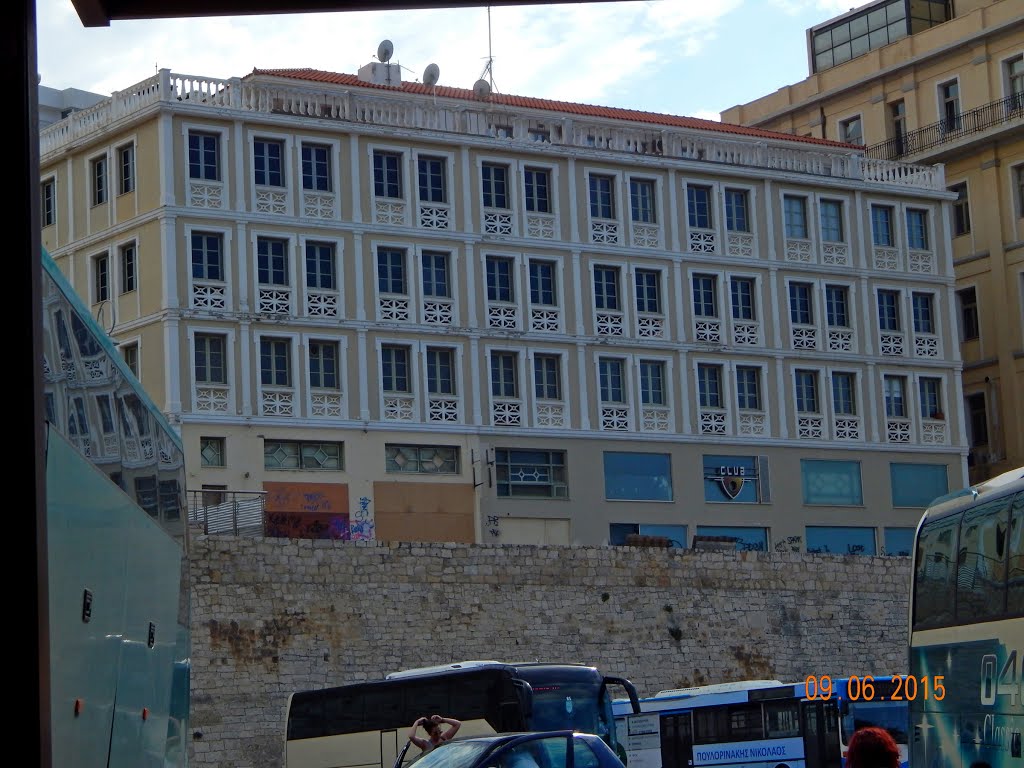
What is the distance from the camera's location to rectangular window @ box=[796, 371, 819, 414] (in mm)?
54281

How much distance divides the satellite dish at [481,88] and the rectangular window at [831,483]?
14.8 metres

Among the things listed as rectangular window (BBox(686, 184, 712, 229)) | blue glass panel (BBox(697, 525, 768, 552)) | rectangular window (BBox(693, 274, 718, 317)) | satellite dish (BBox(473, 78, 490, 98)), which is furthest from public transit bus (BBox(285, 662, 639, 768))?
satellite dish (BBox(473, 78, 490, 98))

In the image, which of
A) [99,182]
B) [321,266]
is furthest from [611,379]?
[99,182]

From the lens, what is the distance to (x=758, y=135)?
58.5 meters

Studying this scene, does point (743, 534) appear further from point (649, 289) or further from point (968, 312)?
point (968, 312)

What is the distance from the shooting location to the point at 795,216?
55.9 metres

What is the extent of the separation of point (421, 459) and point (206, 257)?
786cm

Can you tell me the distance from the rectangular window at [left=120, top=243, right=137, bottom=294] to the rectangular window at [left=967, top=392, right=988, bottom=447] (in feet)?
95.8

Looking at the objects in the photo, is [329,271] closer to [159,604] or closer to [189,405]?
[189,405]

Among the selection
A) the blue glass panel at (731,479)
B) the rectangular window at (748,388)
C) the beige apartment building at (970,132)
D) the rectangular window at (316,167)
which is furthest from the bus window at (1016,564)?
the beige apartment building at (970,132)

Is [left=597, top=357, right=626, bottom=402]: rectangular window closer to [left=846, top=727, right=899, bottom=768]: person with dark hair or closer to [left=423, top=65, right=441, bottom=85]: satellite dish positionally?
[left=423, top=65, right=441, bottom=85]: satellite dish

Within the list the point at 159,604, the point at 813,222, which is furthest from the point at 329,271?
the point at 159,604

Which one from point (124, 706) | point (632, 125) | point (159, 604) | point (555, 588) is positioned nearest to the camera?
point (124, 706)

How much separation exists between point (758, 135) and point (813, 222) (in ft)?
14.0
